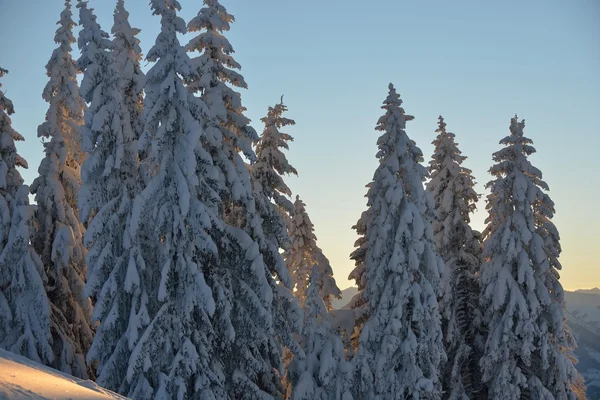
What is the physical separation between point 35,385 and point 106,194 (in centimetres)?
1206

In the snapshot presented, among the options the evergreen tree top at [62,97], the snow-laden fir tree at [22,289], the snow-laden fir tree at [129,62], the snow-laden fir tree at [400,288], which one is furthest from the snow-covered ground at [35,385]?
the evergreen tree top at [62,97]

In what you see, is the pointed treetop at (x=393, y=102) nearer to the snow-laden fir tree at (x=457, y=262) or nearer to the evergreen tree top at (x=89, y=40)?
the snow-laden fir tree at (x=457, y=262)

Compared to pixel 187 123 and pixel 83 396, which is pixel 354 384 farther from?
pixel 83 396

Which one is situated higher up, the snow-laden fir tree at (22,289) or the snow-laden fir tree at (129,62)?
the snow-laden fir tree at (129,62)

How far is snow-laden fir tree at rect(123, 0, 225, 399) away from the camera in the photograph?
1706cm

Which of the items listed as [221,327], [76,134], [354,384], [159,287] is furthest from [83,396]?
[76,134]

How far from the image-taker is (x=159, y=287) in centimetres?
1730

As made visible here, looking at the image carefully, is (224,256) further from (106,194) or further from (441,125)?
(441,125)

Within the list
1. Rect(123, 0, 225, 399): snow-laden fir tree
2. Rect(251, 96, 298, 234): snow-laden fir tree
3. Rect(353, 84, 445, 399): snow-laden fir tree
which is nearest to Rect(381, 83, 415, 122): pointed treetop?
Rect(353, 84, 445, 399): snow-laden fir tree

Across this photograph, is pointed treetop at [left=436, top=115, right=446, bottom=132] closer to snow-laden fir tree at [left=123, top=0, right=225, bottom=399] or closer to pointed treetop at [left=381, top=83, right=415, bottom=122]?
pointed treetop at [left=381, top=83, right=415, bottom=122]

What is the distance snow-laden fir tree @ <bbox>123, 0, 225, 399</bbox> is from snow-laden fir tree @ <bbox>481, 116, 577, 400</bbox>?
13.6 meters

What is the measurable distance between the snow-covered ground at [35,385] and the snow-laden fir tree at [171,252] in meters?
6.62

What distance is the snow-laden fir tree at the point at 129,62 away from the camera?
21.7 meters

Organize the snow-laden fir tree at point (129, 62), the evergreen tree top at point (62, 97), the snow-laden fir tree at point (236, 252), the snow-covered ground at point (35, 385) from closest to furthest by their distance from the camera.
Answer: the snow-covered ground at point (35, 385)
the snow-laden fir tree at point (236, 252)
the snow-laden fir tree at point (129, 62)
the evergreen tree top at point (62, 97)
